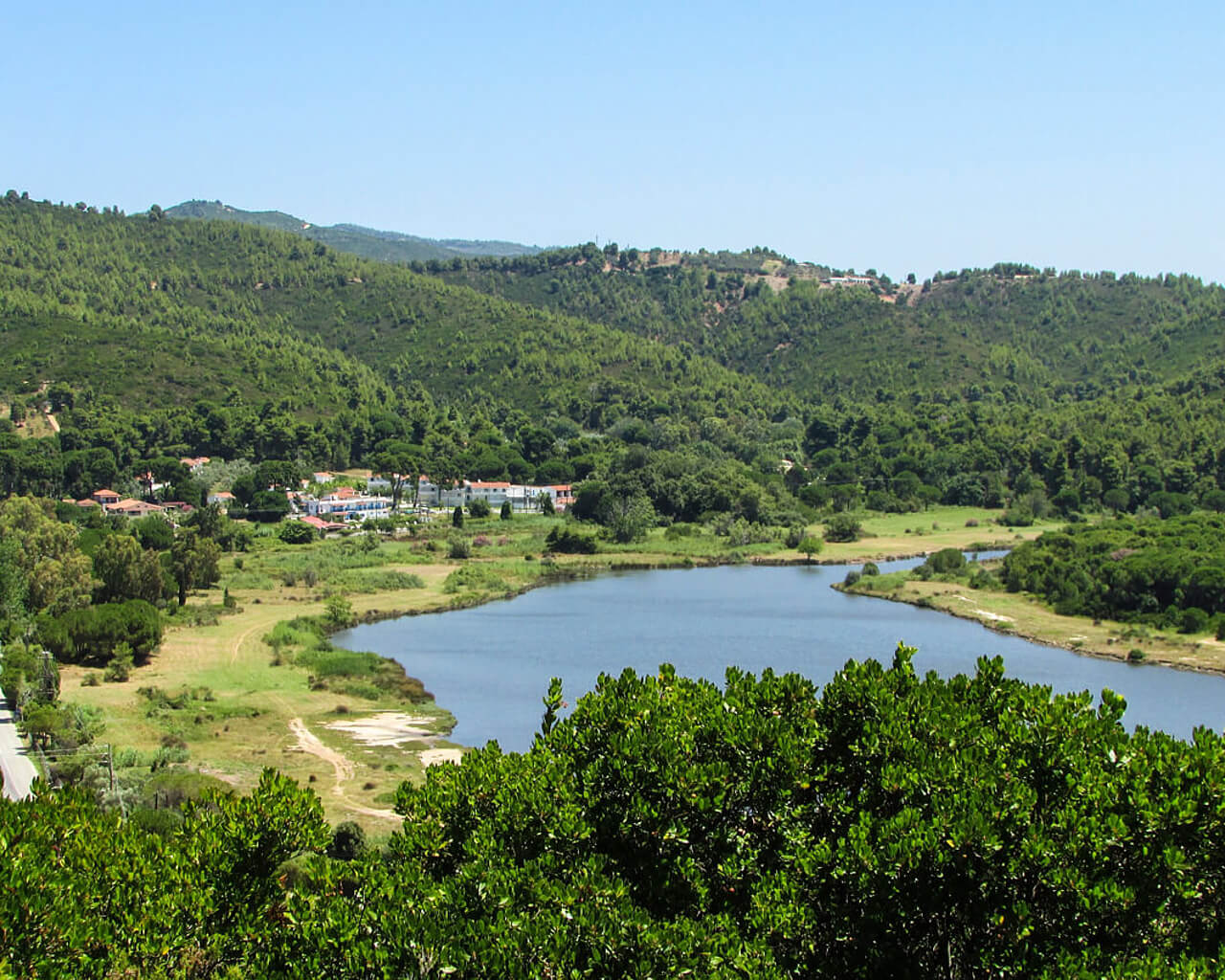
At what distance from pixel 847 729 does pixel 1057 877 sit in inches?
102

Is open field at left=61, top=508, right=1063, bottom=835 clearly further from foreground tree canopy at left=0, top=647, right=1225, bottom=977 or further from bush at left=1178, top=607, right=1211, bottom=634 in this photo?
bush at left=1178, top=607, right=1211, bottom=634

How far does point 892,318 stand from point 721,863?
123932 millimetres

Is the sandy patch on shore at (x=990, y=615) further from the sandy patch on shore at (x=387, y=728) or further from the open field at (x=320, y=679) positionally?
the sandy patch on shore at (x=387, y=728)

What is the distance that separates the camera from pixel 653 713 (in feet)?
39.4

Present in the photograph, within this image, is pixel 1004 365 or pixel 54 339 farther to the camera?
pixel 1004 365

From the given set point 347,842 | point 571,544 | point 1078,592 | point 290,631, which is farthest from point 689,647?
point 571,544

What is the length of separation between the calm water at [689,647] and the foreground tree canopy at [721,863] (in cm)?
1539

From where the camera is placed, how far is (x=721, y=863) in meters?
10.4

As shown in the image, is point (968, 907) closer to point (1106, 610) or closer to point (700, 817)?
point (700, 817)

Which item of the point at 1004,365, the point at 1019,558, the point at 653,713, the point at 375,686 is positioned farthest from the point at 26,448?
the point at 1004,365

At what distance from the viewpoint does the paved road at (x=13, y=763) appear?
66.8ft

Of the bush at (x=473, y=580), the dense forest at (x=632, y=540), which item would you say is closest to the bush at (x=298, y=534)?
the dense forest at (x=632, y=540)

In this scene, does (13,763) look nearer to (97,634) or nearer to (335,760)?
(335,760)

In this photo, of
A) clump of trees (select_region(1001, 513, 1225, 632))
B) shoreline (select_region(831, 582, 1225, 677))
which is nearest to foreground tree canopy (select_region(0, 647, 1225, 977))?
shoreline (select_region(831, 582, 1225, 677))
